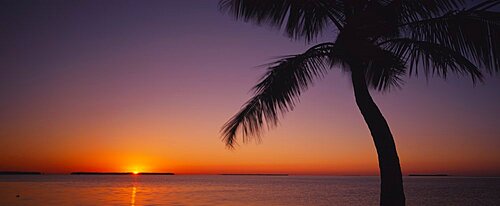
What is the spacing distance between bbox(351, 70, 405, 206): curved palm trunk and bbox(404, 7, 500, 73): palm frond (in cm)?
105

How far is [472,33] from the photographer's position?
4.95 metres

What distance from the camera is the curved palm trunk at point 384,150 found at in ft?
16.9

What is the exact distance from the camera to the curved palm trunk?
5.16m

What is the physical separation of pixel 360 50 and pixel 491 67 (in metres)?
1.40

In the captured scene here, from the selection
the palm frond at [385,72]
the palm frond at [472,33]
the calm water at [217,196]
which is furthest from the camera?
the calm water at [217,196]

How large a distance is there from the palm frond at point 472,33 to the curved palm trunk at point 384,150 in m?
1.05

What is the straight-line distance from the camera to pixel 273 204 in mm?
33125

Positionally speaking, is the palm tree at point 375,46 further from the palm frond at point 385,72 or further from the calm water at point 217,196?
the calm water at point 217,196

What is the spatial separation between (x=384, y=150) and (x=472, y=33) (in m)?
1.61

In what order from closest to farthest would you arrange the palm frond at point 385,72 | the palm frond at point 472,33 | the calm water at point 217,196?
the palm frond at point 472,33 < the palm frond at point 385,72 < the calm water at point 217,196

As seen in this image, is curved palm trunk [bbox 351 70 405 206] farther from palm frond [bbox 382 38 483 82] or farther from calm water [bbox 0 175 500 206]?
calm water [bbox 0 175 500 206]

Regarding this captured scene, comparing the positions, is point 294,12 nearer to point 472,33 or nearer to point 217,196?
point 472,33

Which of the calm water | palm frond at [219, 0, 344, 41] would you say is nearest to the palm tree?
palm frond at [219, 0, 344, 41]

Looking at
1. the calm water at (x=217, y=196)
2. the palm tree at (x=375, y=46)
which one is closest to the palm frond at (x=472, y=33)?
the palm tree at (x=375, y=46)
